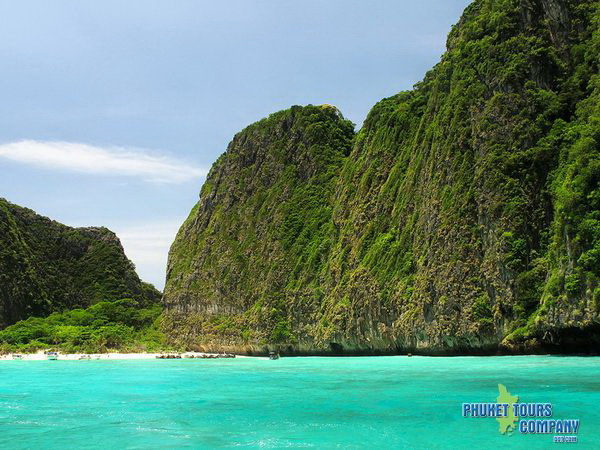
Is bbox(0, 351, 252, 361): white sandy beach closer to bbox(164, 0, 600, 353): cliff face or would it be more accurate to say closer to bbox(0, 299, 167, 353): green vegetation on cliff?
bbox(0, 299, 167, 353): green vegetation on cliff

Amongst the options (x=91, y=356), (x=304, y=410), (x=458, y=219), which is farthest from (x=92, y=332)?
(x=304, y=410)

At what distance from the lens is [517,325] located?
4722 centimetres

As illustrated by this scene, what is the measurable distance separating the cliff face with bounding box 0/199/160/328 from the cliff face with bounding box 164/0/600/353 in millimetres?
48036

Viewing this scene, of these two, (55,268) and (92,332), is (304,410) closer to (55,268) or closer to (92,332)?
(92,332)

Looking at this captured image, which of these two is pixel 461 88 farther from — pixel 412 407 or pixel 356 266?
pixel 412 407

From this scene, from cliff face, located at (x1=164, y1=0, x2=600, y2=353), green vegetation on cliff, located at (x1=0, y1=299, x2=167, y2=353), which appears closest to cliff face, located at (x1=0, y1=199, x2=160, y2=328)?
green vegetation on cliff, located at (x1=0, y1=299, x2=167, y2=353)

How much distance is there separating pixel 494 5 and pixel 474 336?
34338mm

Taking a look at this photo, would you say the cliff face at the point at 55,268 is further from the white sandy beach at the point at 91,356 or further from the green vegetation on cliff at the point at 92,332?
the white sandy beach at the point at 91,356

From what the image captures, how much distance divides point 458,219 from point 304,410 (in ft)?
124

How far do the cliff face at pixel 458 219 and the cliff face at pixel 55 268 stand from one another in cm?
4804

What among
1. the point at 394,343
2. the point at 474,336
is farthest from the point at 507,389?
the point at 394,343

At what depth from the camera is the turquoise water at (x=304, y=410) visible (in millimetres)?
16891

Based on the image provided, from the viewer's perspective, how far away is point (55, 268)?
144 meters

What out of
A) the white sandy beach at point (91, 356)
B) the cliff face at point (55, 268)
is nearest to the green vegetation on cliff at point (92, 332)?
the white sandy beach at point (91, 356)
